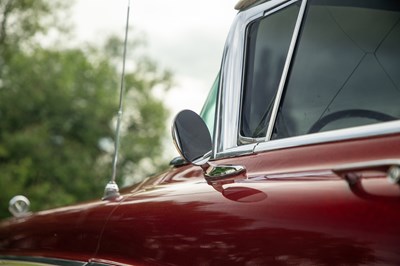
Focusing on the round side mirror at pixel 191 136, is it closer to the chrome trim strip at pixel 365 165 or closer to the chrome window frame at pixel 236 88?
the chrome window frame at pixel 236 88

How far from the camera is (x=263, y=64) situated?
280 centimetres

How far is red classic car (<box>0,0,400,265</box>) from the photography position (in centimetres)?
188

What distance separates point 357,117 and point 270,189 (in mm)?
361

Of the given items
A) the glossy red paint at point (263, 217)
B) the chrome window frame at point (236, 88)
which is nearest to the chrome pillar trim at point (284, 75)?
the chrome window frame at point (236, 88)

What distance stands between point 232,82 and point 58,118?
4116cm

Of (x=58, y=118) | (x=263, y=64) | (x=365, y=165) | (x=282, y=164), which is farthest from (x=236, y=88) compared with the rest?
(x=58, y=118)

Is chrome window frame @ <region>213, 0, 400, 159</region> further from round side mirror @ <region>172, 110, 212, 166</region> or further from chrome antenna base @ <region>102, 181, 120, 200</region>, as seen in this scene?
chrome antenna base @ <region>102, 181, 120, 200</region>

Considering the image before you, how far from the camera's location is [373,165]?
1814mm

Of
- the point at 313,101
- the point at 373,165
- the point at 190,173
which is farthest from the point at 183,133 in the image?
the point at 373,165

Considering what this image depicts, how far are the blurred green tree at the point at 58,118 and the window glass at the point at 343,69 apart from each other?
111ft

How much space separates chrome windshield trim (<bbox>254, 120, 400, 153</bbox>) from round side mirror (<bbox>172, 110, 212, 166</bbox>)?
26 cm

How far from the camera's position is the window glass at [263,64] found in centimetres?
268

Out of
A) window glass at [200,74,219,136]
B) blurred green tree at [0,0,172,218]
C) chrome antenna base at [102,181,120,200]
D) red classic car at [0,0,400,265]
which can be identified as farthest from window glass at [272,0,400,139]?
blurred green tree at [0,0,172,218]

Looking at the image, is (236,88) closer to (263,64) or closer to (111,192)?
(263,64)
